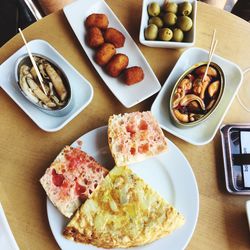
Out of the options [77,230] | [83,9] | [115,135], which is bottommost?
[77,230]

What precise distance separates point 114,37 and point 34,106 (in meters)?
0.39

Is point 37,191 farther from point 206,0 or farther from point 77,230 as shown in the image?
point 206,0

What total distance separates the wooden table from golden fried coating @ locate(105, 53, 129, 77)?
60 mm

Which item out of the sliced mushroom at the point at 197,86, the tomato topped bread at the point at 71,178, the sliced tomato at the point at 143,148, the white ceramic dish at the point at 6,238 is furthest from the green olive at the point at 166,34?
the white ceramic dish at the point at 6,238

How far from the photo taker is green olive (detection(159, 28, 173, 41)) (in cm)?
139

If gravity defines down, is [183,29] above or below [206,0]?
above

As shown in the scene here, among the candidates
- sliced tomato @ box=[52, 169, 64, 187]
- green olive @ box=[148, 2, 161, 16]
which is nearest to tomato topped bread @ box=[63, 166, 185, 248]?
sliced tomato @ box=[52, 169, 64, 187]

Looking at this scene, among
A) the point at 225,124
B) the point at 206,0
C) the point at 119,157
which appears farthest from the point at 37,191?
the point at 206,0

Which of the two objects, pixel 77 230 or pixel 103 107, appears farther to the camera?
pixel 103 107

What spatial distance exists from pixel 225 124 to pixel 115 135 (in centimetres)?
40

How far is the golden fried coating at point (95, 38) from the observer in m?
1.41

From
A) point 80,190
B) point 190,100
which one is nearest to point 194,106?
point 190,100

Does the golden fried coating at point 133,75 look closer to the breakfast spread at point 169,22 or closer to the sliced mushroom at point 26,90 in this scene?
the breakfast spread at point 169,22

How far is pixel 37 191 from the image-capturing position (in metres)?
1.30
